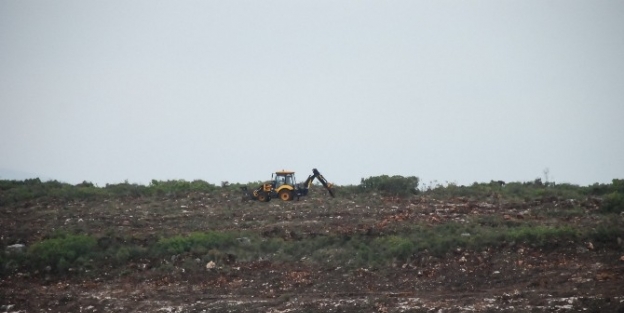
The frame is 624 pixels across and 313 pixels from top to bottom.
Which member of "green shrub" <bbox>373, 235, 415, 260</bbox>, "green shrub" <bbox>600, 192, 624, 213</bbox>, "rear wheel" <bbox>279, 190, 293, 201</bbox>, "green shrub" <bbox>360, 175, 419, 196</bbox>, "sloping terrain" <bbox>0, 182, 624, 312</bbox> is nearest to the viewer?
"sloping terrain" <bbox>0, 182, 624, 312</bbox>

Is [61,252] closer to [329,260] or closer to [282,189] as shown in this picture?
[329,260]

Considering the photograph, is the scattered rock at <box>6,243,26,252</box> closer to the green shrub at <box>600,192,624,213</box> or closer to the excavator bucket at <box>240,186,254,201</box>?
the excavator bucket at <box>240,186,254,201</box>

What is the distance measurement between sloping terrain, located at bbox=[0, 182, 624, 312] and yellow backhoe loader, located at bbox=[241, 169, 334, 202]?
12.8ft

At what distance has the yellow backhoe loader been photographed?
32000 mm

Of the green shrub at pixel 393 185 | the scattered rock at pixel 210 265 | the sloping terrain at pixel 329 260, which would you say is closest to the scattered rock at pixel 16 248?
the sloping terrain at pixel 329 260

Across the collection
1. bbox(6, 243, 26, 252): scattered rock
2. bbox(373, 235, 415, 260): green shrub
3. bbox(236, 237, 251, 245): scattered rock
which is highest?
bbox(6, 243, 26, 252): scattered rock

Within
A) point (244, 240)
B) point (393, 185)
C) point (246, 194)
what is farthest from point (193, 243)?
point (393, 185)

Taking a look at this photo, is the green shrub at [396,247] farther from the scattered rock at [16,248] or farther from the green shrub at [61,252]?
the scattered rock at [16,248]

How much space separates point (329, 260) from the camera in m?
21.2

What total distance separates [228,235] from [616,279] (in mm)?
12105

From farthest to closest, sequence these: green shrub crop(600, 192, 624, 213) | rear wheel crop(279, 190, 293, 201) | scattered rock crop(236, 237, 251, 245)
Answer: rear wheel crop(279, 190, 293, 201), green shrub crop(600, 192, 624, 213), scattered rock crop(236, 237, 251, 245)

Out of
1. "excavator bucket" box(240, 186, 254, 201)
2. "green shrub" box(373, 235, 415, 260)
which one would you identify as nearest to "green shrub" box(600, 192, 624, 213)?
"green shrub" box(373, 235, 415, 260)

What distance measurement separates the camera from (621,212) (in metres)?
24.0

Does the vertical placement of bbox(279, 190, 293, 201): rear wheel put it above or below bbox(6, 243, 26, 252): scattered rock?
above
